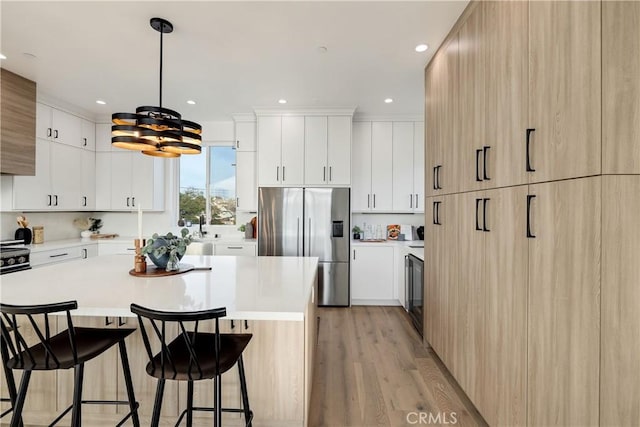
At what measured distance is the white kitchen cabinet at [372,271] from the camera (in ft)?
14.2

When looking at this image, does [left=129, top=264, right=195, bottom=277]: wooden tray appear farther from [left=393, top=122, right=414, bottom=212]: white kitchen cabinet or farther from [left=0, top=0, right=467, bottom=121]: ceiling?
[left=393, top=122, right=414, bottom=212]: white kitchen cabinet

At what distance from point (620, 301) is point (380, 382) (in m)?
1.78

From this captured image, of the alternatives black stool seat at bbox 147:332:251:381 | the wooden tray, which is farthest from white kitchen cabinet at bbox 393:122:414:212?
black stool seat at bbox 147:332:251:381

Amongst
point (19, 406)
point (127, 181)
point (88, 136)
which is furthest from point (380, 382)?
point (88, 136)

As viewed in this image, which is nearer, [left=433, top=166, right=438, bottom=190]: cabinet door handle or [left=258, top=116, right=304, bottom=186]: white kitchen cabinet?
[left=433, top=166, right=438, bottom=190]: cabinet door handle

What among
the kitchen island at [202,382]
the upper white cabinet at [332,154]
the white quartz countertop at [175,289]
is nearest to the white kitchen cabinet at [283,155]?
the upper white cabinet at [332,154]

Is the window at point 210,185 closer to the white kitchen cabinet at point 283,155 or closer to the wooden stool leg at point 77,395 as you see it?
the white kitchen cabinet at point 283,155

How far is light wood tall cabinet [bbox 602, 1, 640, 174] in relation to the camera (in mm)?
1025

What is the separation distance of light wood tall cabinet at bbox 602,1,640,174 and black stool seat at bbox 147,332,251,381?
5.31ft

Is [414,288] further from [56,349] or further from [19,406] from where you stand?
[19,406]

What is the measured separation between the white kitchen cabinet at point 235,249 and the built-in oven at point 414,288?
204 cm

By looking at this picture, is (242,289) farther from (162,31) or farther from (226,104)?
(226,104)

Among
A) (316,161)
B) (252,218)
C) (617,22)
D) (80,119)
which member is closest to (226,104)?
(316,161)

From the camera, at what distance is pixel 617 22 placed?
105 cm
